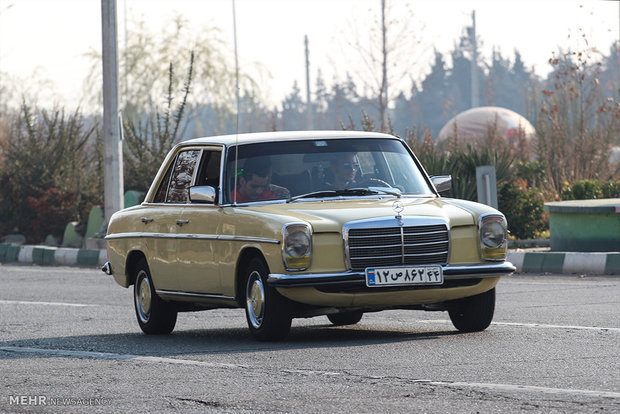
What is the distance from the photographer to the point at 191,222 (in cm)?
1012

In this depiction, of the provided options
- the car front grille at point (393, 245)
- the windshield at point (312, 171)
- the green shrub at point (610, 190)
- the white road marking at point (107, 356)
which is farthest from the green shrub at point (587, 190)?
the white road marking at point (107, 356)

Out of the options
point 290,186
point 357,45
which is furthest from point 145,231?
point 357,45

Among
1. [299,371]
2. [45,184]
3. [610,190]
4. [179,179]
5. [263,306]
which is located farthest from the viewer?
[45,184]

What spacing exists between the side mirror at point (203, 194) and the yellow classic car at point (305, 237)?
0.04ft

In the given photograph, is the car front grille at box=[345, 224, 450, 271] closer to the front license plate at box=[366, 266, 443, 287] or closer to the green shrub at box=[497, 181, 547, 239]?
the front license plate at box=[366, 266, 443, 287]

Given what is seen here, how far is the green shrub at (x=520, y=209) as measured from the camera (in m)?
21.5

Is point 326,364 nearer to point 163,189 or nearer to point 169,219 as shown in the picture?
point 169,219

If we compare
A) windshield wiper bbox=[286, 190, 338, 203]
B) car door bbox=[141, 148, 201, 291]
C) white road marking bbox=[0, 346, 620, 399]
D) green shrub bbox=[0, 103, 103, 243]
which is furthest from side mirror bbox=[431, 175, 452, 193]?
green shrub bbox=[0, 103, 103, 243]

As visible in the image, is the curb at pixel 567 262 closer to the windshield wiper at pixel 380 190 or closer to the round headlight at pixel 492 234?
the windshield wiper at pixel 380 190

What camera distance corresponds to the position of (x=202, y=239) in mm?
9898

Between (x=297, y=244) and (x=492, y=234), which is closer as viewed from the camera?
(x=297, y=244)

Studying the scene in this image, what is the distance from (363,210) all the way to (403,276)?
0.60m

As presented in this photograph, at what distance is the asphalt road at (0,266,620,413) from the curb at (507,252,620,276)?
4053 mm

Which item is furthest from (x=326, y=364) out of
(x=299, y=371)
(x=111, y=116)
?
(x=111, y=116)
